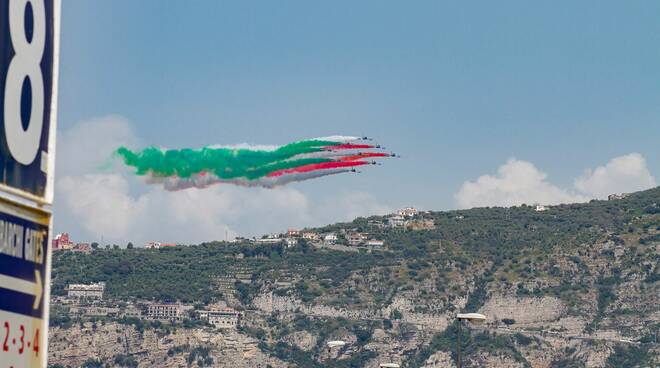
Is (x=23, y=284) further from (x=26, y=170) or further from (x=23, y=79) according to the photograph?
(x=23, y=79)

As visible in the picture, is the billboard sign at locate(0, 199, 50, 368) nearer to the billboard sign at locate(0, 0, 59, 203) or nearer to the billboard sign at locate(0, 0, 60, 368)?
the billboard sign at locate(0, 0, 60, 368)

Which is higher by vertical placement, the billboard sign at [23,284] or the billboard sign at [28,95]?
the billboard sign at [28,95]

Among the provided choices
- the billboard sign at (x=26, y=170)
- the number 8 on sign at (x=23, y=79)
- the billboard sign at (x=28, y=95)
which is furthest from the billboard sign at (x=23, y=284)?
the number 8 on sign at (x=23, y=79)

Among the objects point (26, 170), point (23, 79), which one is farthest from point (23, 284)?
point (23, 79)

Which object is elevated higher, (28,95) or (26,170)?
(28,95)

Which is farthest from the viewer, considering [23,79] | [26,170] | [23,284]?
[26,170]

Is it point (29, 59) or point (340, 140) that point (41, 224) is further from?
point (340, 140)

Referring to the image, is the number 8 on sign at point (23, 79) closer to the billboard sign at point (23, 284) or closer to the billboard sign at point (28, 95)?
the billboard sign at point (28, 95)

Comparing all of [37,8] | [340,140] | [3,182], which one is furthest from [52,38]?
[340,140]
